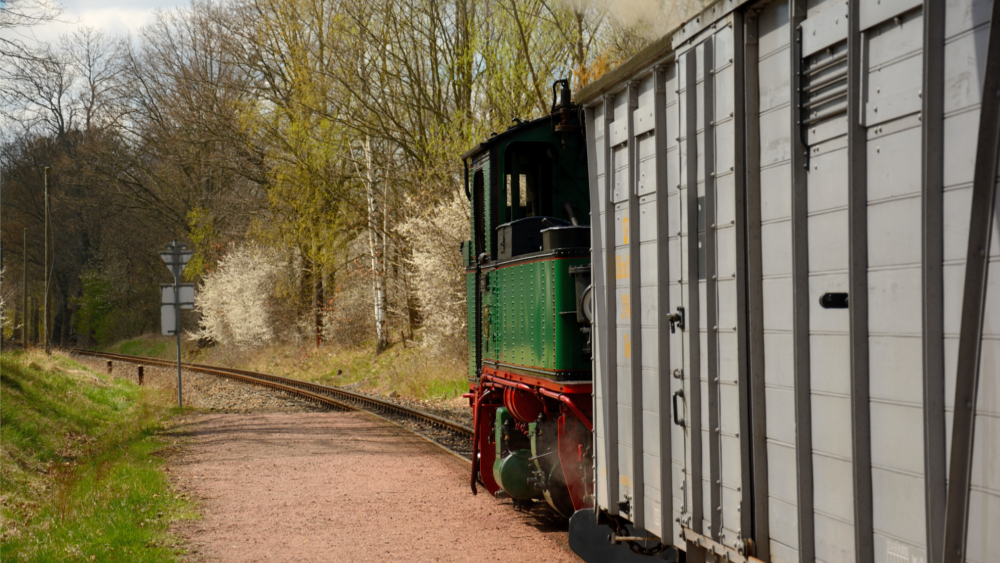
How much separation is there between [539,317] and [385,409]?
10320mm

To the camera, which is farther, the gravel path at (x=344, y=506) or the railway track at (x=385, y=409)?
the railway track at (x=385, y=409)

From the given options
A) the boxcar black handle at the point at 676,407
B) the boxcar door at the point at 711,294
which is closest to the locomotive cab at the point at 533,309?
the boxcar black handle at the point at 676,407

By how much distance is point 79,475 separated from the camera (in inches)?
408

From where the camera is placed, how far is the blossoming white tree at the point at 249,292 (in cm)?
3306

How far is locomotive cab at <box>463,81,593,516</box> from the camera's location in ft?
20.6

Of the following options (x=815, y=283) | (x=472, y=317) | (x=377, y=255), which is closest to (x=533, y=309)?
(x=472, y=317)

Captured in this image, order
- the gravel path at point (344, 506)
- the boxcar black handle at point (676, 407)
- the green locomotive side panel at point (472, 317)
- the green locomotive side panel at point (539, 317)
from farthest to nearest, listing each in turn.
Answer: the green locomotive side panel at point (472, 317)
the gravel path at point (344, 506)
the green locomotive side panel at point (539, 317)
the boxcar black handle at point (676, 407)

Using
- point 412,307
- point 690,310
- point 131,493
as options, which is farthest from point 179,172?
point 690,310

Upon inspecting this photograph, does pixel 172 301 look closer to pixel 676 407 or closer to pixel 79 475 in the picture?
pixel 79 475

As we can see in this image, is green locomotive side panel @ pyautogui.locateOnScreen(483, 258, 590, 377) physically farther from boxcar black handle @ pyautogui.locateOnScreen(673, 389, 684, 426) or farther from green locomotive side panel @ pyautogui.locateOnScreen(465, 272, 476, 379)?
boxcar black handle @ pyautogui.locateOnScreen(673, 389, 684, 426)

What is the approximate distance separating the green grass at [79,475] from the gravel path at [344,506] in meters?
0.37

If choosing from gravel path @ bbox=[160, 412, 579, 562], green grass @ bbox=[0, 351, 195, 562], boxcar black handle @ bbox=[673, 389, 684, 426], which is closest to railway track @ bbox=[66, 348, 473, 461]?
gravel path @ bbox=[160, 412, 579, 562]

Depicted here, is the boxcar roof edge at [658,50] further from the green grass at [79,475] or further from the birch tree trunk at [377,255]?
the birch tree trunk at [377,255]

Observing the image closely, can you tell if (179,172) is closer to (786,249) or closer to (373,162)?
(373,162)
